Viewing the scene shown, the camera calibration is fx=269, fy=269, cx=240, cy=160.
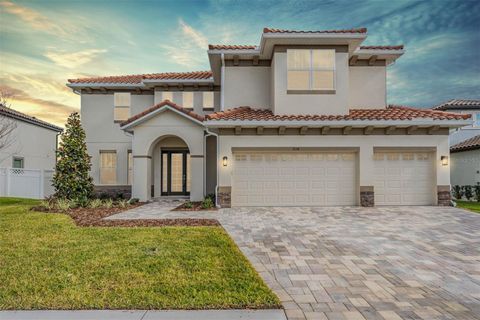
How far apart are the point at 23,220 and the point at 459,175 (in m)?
22.4

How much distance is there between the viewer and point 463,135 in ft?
65.9

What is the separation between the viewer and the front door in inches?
595

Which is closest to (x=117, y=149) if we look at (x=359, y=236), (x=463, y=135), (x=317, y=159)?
(x=317, y=159)

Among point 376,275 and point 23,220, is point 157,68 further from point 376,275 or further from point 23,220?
point 376,275

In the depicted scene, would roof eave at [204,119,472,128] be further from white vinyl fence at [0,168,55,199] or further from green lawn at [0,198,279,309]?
white vinyl fence at [0,168,55,199]

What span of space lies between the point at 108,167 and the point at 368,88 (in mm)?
15080

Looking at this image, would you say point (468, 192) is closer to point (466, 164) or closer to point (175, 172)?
point (466, 164)

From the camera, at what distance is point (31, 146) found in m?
18.8

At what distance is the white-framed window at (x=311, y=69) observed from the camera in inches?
463

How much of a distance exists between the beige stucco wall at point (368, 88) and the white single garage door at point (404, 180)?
2.84 meters

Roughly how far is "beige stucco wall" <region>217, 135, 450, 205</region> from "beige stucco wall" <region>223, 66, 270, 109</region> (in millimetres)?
2481

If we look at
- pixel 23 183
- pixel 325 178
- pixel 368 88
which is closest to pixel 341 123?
pixel 325 178

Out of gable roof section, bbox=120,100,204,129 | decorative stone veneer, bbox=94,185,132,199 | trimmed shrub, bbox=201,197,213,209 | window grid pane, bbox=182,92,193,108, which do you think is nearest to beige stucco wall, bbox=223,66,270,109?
gable roof section, bbox=120,100,204,129

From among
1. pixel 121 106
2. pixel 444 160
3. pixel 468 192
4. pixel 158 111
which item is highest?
pixel 121 106
